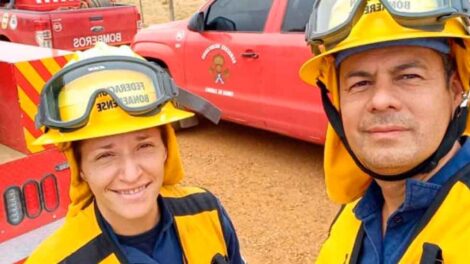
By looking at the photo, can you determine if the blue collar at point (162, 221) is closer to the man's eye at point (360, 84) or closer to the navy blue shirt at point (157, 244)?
the navy blue shirt at point (157, 244)

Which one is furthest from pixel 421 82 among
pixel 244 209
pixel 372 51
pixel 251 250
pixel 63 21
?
pixel 63 21

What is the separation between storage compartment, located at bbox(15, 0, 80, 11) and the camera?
1055cm


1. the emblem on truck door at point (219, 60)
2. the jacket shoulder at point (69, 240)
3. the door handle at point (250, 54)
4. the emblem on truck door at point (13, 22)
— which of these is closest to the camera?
the jacket shoulder at point (69, 240)

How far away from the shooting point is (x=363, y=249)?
2.00m

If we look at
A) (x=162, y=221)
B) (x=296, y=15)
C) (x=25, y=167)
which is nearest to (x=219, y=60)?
(x=296, y=15)

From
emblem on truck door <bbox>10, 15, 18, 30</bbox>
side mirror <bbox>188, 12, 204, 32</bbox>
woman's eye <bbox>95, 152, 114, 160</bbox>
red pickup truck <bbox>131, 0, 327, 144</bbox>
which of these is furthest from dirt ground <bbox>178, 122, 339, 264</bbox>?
emblem on truck door <bbox>10, 15, 18, 30</bbox>

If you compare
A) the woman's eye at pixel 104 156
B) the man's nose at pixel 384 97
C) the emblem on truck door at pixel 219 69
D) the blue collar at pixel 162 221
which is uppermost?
the man's nose at pixel 384 97

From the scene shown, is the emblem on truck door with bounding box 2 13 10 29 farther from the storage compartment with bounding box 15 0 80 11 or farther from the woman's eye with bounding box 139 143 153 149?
the woman's eye with bounding box 139 143 153 149

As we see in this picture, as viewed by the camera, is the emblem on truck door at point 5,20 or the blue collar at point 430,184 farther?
the emblem on truck door at point 5,20

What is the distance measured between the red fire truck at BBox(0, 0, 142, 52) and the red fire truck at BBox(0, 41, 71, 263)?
636cm

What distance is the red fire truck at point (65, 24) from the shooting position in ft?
30.9

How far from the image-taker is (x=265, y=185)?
588 cm

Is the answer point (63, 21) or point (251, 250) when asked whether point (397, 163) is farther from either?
point (63, 21)

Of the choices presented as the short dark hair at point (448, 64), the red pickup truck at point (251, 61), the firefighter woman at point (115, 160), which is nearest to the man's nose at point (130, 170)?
the firefighter woman at point (115, 160)
